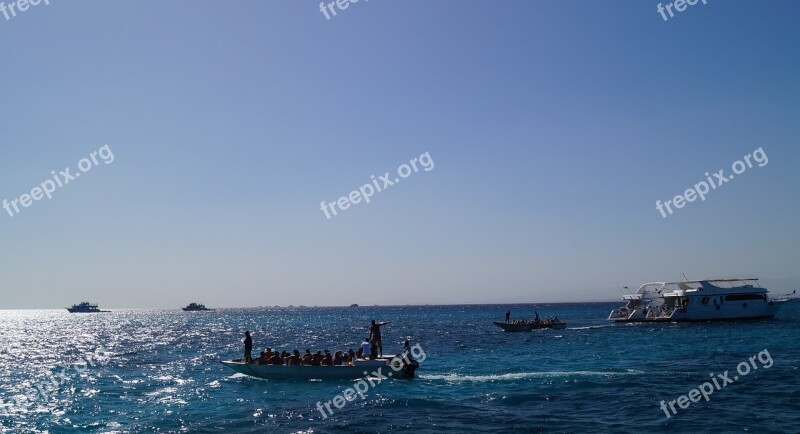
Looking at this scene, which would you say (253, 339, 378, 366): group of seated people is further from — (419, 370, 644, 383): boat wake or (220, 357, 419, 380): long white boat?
(419, 370, 644, 383): boat wake

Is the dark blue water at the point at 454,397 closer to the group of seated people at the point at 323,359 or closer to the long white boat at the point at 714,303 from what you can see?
the group of seated people at the point at 323,359

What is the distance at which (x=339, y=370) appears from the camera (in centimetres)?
3183

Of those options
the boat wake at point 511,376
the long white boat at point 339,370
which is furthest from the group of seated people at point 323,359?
the boat wake at point 511,376

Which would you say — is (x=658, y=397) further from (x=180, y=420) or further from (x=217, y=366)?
(x=217, y=366)

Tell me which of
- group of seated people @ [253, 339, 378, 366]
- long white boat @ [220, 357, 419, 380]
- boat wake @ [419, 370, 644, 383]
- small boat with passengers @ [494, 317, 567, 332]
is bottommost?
small boat with passengers @ [494, 317, 567, 332]

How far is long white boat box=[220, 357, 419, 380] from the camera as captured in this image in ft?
102

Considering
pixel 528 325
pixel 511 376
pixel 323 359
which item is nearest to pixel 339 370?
pixel 323 359

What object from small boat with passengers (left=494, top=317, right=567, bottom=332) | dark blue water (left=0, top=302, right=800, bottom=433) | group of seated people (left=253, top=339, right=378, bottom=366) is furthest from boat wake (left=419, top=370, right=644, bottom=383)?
small boat with passengers (left=494, top=317, right=567, bottom=332)

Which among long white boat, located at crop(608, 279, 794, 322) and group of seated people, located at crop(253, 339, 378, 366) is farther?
long white boat, located at crop(608, 279, 794, 322)

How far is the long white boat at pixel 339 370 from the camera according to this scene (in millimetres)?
30953

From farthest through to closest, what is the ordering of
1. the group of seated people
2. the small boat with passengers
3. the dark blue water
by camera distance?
the small boat with passengers < the group of seated people < the dark blue water

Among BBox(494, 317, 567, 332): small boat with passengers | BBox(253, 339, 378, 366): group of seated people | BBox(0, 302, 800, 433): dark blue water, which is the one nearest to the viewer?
BBox(0, 302, 800, 433): dark blue water

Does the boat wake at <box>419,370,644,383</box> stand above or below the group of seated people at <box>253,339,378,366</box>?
below

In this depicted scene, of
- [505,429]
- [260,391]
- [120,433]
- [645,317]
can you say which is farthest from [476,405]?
[645,317]
